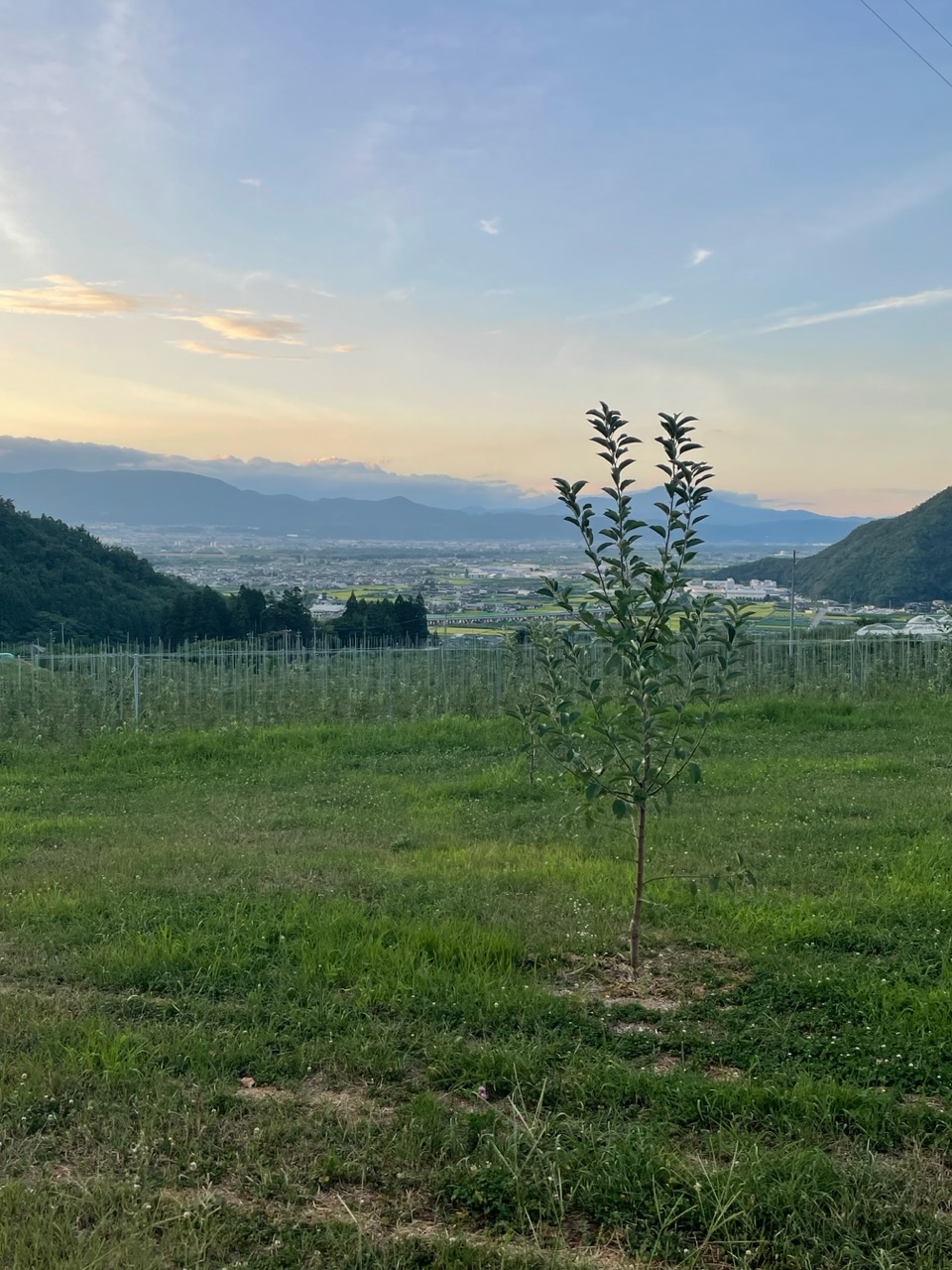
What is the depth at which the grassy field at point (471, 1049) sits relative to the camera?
2477 millimetres

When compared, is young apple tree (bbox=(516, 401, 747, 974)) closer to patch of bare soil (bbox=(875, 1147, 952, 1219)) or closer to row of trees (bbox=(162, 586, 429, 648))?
patch of bare soil (bbox=(875, 1147, 952, 1219))

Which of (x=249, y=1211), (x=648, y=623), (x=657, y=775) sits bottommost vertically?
(x=249, y=1211)

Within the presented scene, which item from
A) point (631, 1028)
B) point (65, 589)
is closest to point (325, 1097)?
point (631, 1028)

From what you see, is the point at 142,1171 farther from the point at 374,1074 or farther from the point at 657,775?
the point at 657,775

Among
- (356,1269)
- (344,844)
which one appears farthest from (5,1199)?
(344,844)

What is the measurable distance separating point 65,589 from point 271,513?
6366 cm

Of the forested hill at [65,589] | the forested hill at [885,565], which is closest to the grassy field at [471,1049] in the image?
the forested hill at [65,589]

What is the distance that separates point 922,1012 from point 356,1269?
7.85 ft

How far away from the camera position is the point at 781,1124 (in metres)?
2.91

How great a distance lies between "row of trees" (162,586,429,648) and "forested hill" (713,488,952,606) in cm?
904

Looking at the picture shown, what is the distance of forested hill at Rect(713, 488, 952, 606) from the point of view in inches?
992

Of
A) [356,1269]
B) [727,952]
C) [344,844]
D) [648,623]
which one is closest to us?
[356,1269]

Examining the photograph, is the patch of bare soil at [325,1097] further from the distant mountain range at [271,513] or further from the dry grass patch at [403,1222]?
the distant mountain range at [271,513]

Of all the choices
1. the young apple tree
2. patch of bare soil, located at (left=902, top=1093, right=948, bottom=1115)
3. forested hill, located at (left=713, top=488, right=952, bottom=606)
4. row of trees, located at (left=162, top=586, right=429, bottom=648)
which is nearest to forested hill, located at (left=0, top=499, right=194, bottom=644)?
row of trees, located at (left=162, top=586, right=429, bottom=648)
